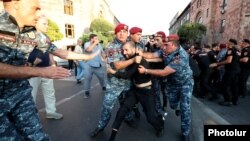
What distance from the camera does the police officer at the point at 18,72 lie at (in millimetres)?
1758

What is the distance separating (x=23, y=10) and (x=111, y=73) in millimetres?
2041

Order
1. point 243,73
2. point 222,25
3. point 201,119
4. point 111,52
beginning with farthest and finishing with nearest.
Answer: point 222,25 < point 243,73 < point 201,119 < point 111,52

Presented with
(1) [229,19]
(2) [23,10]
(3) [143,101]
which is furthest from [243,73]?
(1) [229,19]

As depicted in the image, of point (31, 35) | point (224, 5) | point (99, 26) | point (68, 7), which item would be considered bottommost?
point (31, 35)

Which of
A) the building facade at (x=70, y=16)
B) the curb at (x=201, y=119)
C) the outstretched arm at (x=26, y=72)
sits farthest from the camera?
the building facade at (x=70, y=16)

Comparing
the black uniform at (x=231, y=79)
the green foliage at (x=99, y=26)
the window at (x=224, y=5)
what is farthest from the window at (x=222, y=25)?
the black uniform at (x=231, y=79)

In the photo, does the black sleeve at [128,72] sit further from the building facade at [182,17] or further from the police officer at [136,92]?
the building facade at [182,17]

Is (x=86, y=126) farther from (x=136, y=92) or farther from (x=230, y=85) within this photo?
(x=230, y=85)

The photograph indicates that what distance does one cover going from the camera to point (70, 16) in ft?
95.9

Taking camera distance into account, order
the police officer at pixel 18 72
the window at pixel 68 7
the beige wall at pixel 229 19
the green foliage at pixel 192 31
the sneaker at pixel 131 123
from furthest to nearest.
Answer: the green foliage at pixel 192 31 < the window at pixel 68 7 < the beige wall at pixel 229 19 < the sneaker at pixel 131 123 < the police officer at pixel 18 72

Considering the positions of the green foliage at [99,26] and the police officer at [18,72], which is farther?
the green foliage at [99,26]

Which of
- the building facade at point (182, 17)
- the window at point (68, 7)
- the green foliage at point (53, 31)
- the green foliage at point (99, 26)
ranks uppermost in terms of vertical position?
the building facade at point (182, 17)

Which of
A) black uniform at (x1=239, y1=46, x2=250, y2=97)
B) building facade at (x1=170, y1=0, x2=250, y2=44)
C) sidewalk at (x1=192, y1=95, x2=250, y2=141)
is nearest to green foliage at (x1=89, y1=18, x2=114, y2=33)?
building facade at (x1=170, y1=0, x2=250, y2=44)

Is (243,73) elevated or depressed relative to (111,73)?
depressed
